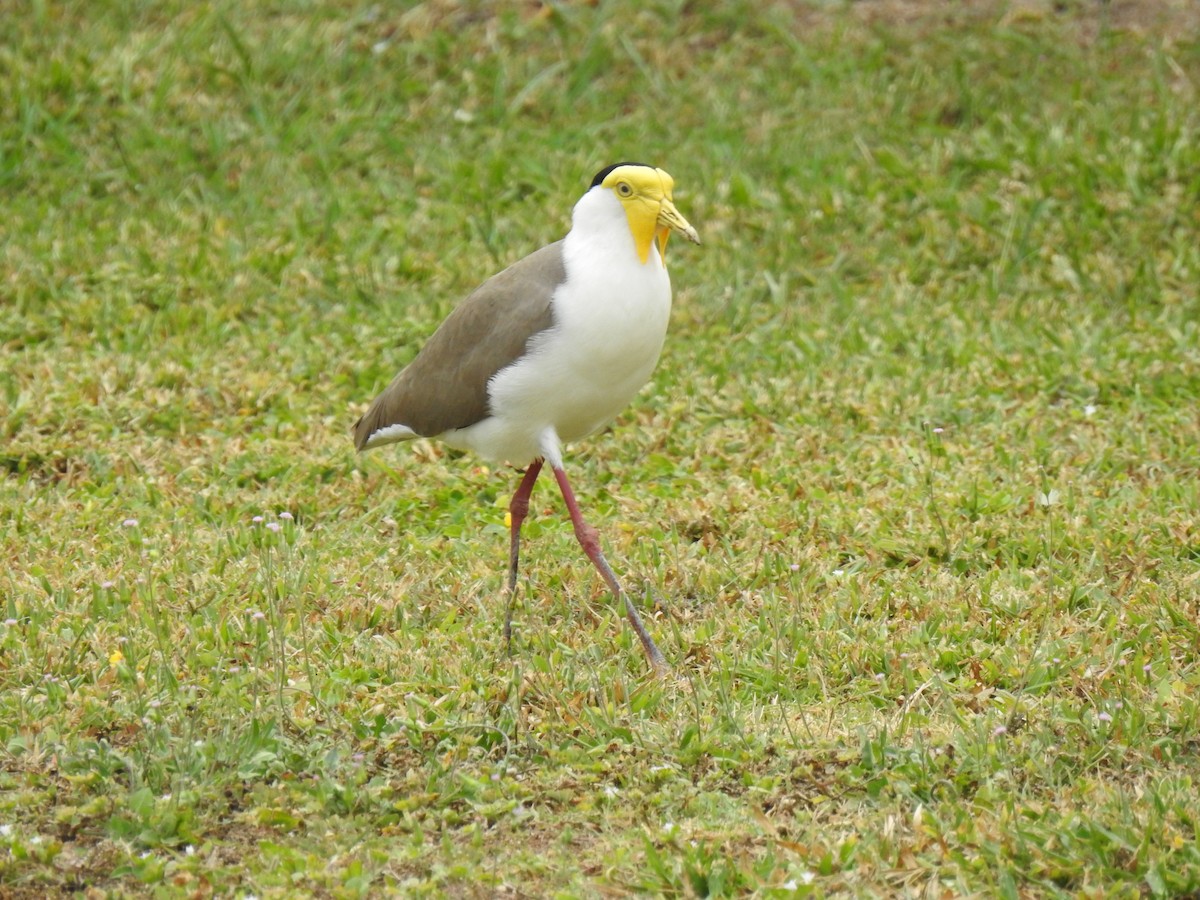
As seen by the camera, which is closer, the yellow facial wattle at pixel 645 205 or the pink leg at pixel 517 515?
the yellow facial wattle at pixel 645 205

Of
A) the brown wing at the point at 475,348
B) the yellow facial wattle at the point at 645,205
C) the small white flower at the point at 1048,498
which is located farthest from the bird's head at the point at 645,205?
the small white flower at the point at 1048,498

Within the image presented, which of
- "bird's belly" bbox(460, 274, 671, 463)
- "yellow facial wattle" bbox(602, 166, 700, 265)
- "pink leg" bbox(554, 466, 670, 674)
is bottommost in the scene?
"pink leg" bbox(554, 466, 670, 674)

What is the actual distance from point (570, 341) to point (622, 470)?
1.48 m

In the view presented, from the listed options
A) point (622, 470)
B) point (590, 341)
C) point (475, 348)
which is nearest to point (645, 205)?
point (590, 341)

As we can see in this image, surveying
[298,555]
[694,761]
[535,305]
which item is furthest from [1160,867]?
[298,555]

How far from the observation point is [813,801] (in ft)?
12.3

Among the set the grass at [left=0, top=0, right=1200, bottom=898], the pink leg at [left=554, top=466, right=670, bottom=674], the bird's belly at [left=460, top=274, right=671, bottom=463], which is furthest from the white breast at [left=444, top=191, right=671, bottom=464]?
the grass at [left=0, top=0, right=1200, bottom=898]

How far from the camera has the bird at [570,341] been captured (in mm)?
4594

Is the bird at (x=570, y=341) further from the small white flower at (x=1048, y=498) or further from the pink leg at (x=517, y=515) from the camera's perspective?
the small white flower at (x=1048, y=498)

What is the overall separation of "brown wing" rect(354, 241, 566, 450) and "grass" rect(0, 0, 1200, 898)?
1.67 feet

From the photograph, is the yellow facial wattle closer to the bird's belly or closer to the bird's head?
the bird's head

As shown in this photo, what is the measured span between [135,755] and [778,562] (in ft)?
6.86

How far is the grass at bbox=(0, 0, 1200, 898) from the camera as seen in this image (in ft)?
12.1

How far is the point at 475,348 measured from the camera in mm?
4934
